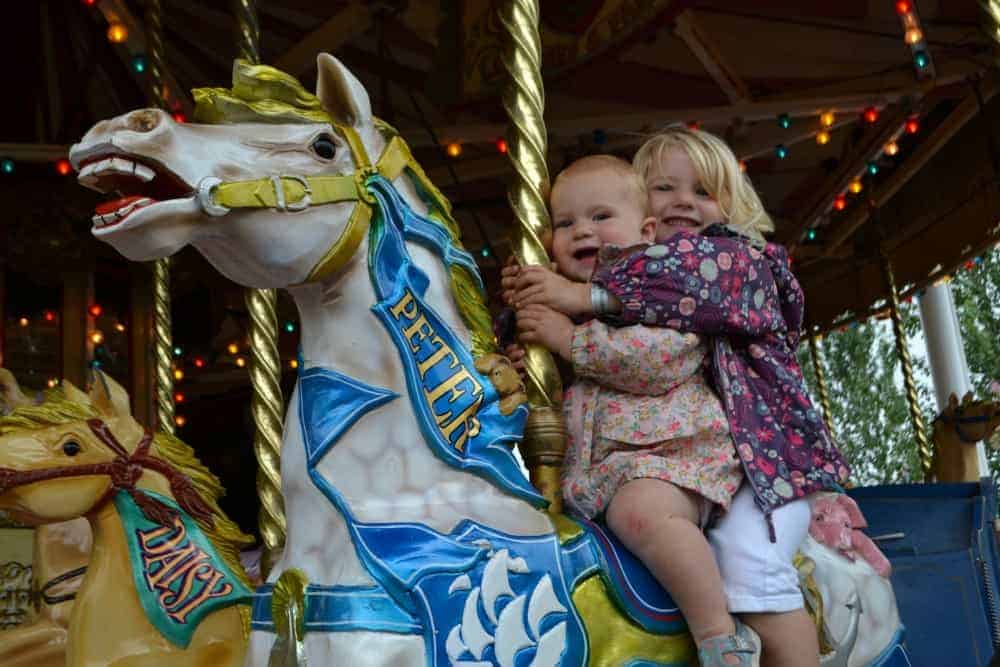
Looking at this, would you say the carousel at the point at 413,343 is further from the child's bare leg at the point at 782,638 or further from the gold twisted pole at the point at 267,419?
the child's bare leg at the point at 782,638

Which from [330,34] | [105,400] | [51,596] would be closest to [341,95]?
[105,400]

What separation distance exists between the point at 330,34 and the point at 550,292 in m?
3.40

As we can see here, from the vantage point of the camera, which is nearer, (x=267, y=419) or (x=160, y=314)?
(x=267, y=419)

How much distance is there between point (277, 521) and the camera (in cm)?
222

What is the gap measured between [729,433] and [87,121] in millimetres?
5586

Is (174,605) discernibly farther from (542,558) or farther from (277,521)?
(542,558)

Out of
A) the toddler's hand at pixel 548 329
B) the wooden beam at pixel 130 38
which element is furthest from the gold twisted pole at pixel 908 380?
the toddler's hand at pixel 548 329

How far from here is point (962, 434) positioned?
4.69 meters

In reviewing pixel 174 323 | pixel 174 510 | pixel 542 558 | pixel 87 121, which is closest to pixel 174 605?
pixel 174 510

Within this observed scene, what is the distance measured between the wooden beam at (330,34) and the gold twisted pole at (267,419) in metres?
2.68

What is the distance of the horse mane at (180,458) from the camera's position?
2527mm

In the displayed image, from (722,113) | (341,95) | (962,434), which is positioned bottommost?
(962,434)

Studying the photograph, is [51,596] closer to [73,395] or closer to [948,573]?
[73,395]

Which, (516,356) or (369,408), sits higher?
(516,356)
